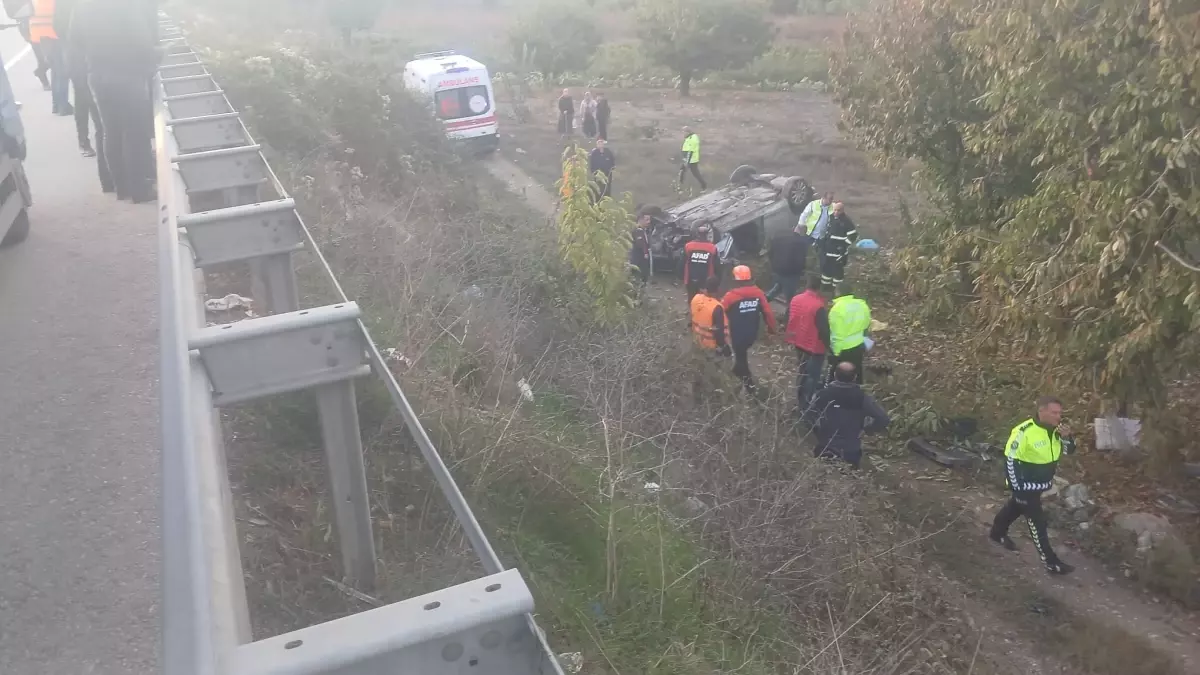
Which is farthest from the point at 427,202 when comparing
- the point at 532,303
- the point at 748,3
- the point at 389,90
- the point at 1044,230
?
the point at 748,3

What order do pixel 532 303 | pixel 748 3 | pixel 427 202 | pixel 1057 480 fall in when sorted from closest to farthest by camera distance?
pixel 1057 480 < pixel 532 303 < pixel 427 202 < pixel 748 3

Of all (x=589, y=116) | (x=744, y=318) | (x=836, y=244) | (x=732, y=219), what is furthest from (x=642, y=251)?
(x=589, y=116)

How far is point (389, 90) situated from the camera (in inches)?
616

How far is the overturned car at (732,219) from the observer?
1412cm

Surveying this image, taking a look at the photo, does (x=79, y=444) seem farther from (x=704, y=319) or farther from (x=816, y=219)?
(x=816, y=219)

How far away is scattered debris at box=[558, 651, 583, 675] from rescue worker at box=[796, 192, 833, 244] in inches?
386

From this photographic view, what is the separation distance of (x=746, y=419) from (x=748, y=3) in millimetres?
28976

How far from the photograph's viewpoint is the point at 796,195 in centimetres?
1495

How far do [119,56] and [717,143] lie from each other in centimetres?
1930

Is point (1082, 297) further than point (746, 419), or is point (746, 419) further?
point (746, 419)

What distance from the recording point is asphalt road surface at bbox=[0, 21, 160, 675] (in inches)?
127

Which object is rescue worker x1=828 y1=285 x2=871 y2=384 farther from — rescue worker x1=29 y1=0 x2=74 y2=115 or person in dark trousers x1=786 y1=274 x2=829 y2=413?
rescue worker x1=29 y1=0 x2=74 y2=115

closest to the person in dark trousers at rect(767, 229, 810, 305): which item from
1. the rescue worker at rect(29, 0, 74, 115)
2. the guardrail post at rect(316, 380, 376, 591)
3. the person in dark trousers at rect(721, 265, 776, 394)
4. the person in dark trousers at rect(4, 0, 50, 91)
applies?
the person in dark trousers at rect(721, 265, 776, 394)

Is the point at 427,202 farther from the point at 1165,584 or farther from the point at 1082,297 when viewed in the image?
the point at 1165,584
